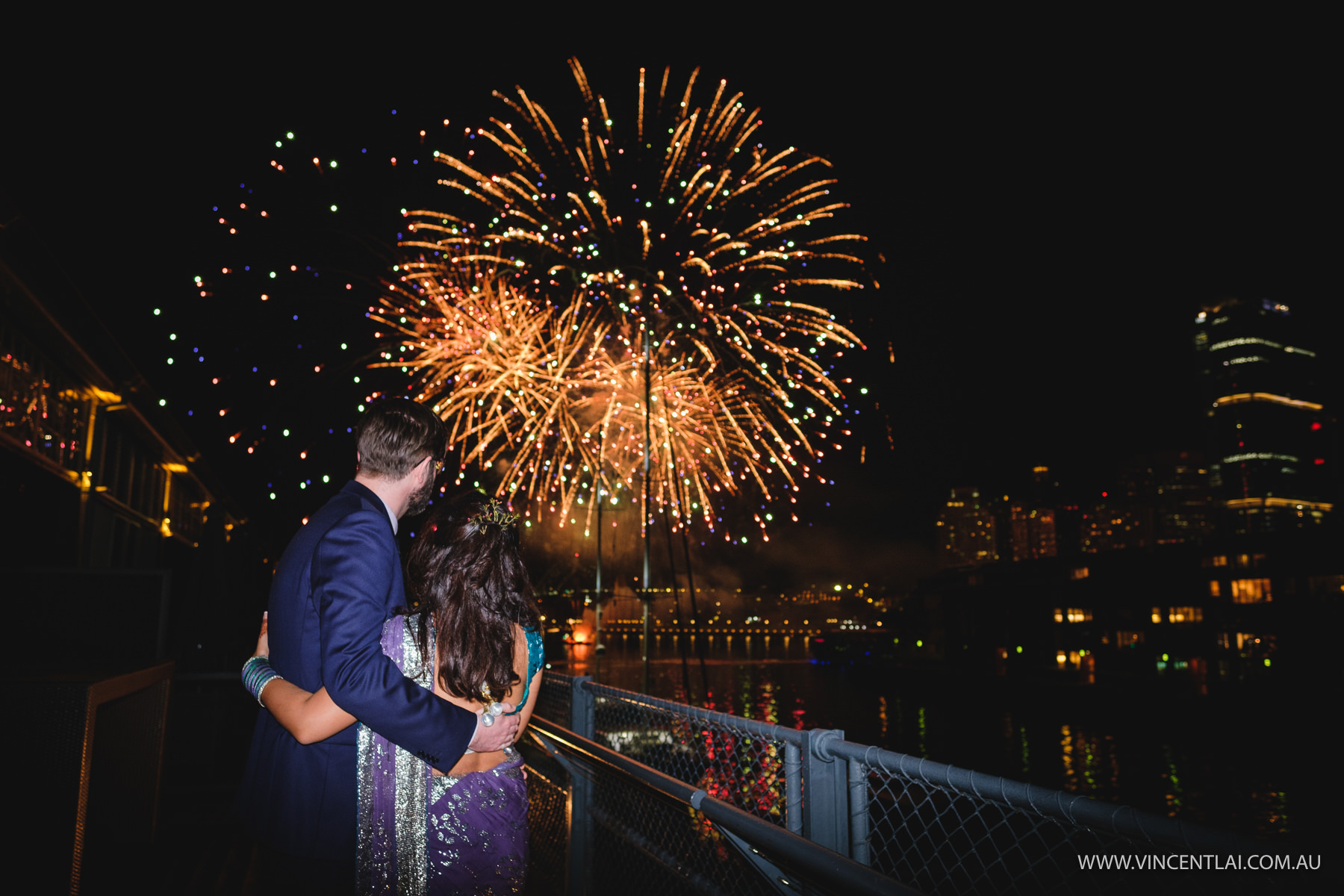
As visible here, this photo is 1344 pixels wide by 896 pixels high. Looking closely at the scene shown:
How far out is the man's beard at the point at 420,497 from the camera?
6.73 feet

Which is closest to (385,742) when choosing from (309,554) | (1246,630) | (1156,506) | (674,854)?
(309,554)

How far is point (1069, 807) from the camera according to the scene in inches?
55.3

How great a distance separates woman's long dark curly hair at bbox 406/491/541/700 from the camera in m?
1.95

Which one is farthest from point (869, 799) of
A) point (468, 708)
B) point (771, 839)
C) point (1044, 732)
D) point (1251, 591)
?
point (1251, 591)

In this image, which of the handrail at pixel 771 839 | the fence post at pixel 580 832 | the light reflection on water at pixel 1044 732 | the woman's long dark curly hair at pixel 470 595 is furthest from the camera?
the light reflection on water at pixel 1044 732

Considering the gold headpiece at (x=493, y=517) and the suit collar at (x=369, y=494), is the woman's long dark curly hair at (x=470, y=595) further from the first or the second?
the suit collar at (x=369, y=494)

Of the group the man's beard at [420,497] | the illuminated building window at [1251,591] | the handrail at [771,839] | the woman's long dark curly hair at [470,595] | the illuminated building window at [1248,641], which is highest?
the man's beard at [420,497]

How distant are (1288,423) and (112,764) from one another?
152896 mm

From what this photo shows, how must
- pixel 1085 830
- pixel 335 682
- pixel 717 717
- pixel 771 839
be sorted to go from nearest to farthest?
1. pixel 1085 830
2. pixel 335 682
3. pixel 771 839
4. pixel 717 717

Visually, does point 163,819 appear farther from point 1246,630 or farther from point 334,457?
point 1246,630

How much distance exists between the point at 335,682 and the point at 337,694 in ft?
0.09

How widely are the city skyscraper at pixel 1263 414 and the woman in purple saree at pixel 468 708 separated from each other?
141221 mm

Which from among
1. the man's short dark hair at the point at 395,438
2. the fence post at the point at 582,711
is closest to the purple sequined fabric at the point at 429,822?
the man's short dark hair at the point at 395,438

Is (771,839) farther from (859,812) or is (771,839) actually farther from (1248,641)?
(1248,641)
